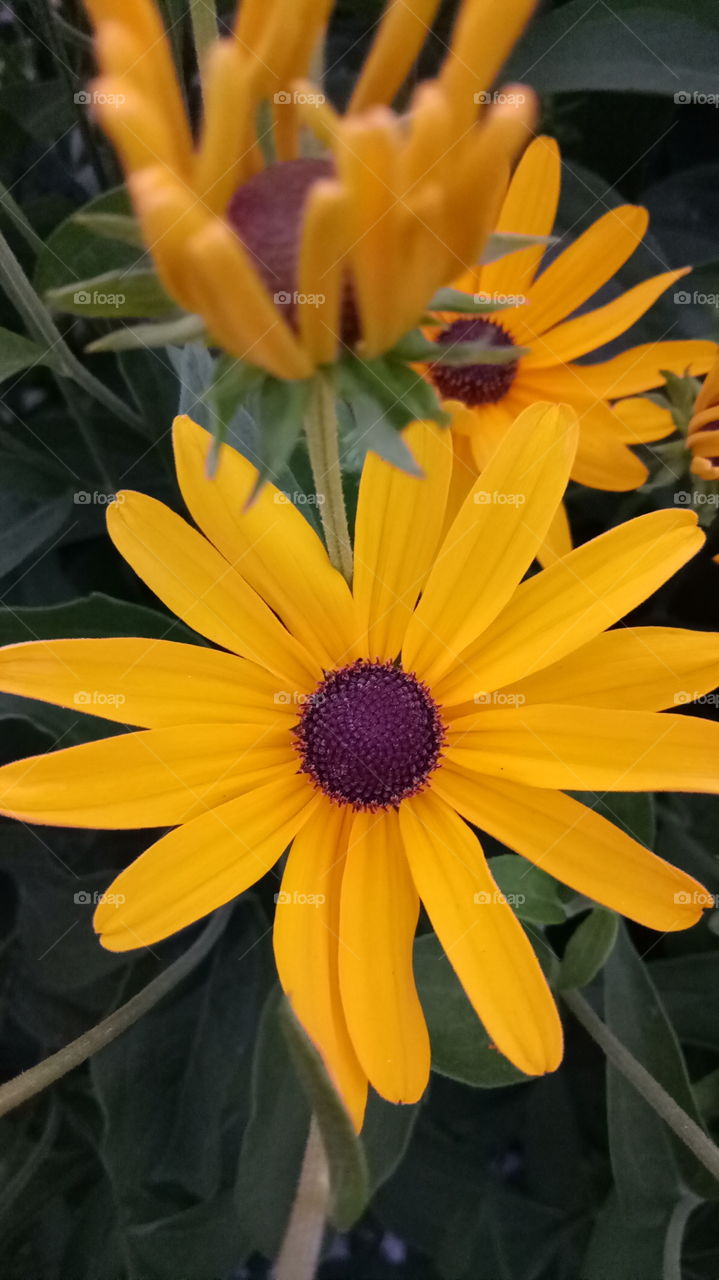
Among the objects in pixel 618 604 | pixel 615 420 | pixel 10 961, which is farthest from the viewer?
pixel 10 961

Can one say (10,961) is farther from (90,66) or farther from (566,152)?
(566,152)

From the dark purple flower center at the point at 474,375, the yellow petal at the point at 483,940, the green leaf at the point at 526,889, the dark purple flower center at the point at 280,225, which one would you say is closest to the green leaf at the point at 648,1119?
the green leaf at the point at 526,889

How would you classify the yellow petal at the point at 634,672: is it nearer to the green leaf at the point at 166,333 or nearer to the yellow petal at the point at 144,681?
the yellow petal at the point at 144,681

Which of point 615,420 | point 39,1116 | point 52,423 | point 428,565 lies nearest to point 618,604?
point 428,565

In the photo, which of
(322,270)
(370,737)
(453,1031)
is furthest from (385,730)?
(322,270)
